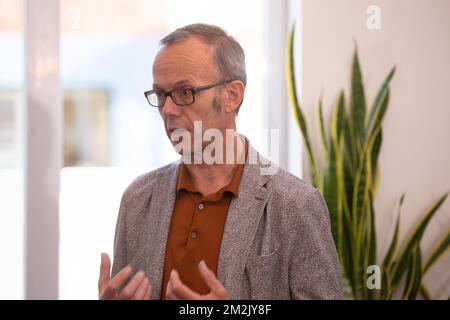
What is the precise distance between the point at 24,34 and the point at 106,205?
0.85 meters

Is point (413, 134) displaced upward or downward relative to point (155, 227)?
upward

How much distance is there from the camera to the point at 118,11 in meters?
2.36

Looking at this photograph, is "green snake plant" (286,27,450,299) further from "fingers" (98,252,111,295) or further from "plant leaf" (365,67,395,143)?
"fingers" (98,252,111,295)

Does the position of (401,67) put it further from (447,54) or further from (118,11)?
(118,11)

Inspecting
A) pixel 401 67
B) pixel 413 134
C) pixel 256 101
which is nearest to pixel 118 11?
pixel 256 101

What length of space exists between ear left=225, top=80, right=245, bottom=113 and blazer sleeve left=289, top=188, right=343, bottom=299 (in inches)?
11.9

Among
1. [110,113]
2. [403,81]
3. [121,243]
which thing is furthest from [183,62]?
[403,81]

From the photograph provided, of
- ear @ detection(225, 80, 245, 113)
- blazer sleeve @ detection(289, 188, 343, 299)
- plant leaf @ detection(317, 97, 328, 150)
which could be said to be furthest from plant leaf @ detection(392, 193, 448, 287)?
ear @ detection(225, 80, 245, 113)

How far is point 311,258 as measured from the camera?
124 centimetres

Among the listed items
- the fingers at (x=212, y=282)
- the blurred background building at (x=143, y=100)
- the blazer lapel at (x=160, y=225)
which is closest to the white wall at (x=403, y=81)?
the blurred background building at (x=143, y=100)

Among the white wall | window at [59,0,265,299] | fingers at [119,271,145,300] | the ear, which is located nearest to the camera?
fingers at [119,271,145,300]

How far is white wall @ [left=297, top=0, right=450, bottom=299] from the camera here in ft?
7.13

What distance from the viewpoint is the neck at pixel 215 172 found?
1.35 metres

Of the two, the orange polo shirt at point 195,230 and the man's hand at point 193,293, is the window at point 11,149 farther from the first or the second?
the man's hand at point 193,293
